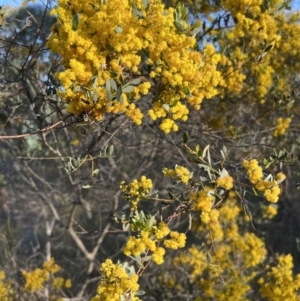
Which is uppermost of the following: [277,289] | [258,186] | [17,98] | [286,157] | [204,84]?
[17,98]

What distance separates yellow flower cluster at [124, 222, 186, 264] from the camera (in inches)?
86.9

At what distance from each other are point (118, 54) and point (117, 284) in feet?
3.09

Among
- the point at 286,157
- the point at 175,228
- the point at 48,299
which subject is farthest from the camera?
the point at 175,228

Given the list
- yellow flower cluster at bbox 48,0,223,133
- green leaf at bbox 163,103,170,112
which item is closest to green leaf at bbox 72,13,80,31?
yellow flower cluster at bbox 48,0,223,133

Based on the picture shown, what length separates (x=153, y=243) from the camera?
2.22m

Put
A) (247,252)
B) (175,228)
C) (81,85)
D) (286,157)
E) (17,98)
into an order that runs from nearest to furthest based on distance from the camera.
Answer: (81,85) → (286,157) → (17,98) → (247,252) → (175,228)

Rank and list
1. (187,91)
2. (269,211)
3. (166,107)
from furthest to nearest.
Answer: (269,211) → (166,107) → (187,91)

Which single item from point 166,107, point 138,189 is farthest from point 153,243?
point 166,107

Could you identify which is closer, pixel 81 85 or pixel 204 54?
pixel 81 85

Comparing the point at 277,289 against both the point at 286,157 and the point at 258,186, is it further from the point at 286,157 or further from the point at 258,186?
the point at 258,186

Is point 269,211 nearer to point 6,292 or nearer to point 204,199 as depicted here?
point 6,292

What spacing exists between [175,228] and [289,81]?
319cm

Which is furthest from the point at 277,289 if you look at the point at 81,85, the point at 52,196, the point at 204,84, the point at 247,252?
the point at 52,196

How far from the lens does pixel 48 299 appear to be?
18.2ft
